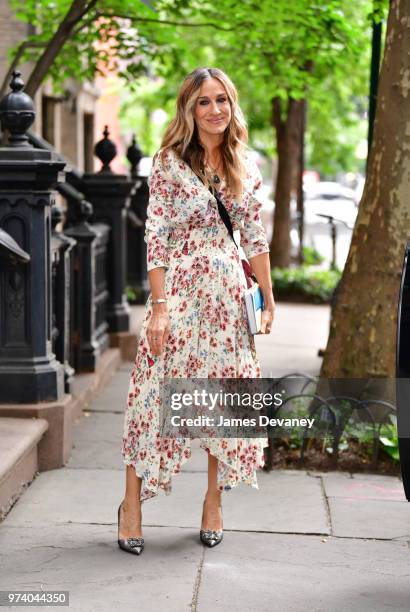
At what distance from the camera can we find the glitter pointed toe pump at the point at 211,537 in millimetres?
4855

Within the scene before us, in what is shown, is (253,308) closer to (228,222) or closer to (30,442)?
(228,222)

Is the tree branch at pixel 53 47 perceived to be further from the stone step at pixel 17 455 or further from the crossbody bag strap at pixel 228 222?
the crossbody bag strap at pixel 228 222

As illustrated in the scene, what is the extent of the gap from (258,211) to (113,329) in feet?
15.5

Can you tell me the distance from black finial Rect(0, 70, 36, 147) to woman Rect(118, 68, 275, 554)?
4.86 ft

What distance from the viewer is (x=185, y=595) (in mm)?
4254

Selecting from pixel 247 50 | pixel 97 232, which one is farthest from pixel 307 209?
pixel 97 232

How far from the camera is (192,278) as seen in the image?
187 inches

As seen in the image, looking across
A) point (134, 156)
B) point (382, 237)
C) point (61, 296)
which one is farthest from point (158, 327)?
point (134, 156)

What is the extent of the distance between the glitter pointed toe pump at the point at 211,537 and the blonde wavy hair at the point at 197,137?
4.74 ft

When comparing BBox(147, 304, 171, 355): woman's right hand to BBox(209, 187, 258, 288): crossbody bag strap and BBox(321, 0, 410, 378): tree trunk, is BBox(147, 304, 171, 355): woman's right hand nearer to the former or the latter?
BBox(209, 187, 258, 288): crossbody bag strap

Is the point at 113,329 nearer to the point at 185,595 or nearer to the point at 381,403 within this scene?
the point at 381,403

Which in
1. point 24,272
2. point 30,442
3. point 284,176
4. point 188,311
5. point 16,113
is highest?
point 16,113

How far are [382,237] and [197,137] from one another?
88.6 inches

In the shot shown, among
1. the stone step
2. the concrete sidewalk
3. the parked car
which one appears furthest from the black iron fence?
the parked car
